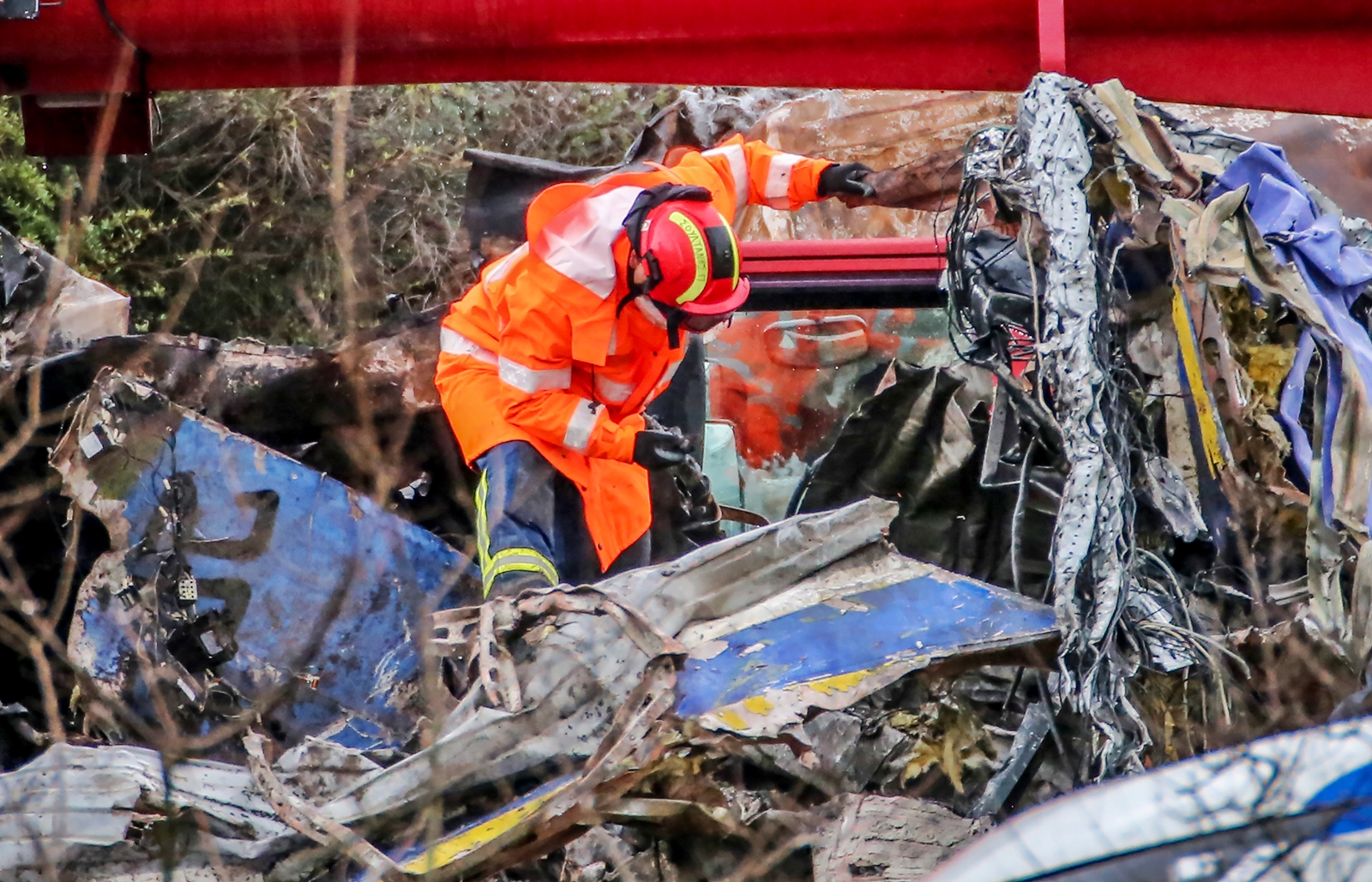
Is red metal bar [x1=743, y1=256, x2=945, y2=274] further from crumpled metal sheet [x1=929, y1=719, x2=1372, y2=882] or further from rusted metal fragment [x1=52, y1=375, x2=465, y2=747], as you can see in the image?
crumpled metal sheet [x1=929, y1=719, x2=1372, y2=882]

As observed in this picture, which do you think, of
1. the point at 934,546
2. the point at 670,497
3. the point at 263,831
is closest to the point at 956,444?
the point at 934,546

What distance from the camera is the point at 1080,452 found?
8.89ft

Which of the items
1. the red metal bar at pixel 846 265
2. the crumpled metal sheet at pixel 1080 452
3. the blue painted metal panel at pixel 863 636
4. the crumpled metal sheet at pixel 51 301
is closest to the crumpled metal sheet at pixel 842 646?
the blue painted metal panel at pixel 863 636

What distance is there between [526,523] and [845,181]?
4.83ft

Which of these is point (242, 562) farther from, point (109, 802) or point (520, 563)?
point (109, 802)

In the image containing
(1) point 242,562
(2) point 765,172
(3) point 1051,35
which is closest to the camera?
(3) point 1051,35

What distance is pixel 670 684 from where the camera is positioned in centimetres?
268

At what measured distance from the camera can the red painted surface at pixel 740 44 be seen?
13.0 feet

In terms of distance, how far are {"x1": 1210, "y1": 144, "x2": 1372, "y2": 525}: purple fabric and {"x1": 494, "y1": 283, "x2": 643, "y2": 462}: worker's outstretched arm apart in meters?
1.90

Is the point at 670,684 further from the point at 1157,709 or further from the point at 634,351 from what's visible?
the point at 634,351

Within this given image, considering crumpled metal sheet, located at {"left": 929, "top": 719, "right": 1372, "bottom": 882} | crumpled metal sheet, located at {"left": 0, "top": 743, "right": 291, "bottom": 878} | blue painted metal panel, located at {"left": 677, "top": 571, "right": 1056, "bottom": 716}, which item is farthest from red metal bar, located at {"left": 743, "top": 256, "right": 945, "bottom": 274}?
crumpled metal sheet, located at {"left": 929, "top": 719, "right": 1372, "bottom": 882}

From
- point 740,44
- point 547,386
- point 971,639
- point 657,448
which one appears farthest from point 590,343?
point 971,639

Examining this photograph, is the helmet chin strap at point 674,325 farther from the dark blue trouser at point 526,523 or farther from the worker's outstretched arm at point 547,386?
the dark blue trouser at point 526,523

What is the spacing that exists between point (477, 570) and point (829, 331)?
168cm
